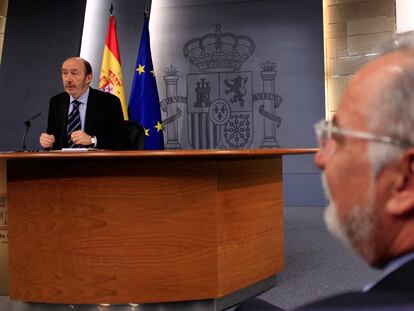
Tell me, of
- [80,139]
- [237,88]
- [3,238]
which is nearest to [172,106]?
[237,88]

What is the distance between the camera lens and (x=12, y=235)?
2.86 m

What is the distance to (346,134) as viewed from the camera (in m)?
0.76

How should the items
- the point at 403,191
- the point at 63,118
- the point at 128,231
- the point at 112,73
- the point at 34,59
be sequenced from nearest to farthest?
the point at 403,191 → the point at 128,231 → the point at 63,118 → the point at 112,73 → the point at 34,59

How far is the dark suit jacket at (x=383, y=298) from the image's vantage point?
0.59 metres

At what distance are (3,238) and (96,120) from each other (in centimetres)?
91

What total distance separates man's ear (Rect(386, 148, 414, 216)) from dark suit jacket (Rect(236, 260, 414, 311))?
0.30ft

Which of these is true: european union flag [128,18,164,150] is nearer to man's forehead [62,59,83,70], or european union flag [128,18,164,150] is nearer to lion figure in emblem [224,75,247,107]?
lion figure in emblem [224,75,247,107]

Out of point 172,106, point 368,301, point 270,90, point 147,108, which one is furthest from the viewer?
point 172,106

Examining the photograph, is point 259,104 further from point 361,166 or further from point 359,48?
point 361,166

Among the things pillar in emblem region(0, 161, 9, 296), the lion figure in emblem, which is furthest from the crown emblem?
pillar in emblem region(0, 161, 9, 296)

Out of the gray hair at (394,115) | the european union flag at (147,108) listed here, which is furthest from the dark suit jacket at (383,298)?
the european union flag at (147,108)

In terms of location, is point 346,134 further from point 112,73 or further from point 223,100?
point 223,100

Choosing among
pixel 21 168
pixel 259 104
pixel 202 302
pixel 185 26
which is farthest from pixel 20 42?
pixel 202 302

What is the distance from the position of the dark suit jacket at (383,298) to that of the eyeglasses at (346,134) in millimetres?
143
